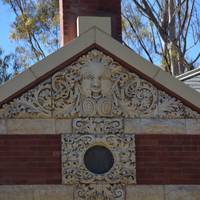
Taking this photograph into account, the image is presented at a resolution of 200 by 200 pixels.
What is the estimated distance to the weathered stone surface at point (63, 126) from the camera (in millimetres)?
10496

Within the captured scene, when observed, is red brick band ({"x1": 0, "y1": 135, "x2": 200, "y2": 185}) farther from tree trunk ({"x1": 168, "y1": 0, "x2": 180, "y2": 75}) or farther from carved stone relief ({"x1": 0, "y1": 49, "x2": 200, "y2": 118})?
tree trunk ({"x1": 168, "y1": 0, "x2": 180, "y2": 75})

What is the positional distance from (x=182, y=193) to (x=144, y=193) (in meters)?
0.57

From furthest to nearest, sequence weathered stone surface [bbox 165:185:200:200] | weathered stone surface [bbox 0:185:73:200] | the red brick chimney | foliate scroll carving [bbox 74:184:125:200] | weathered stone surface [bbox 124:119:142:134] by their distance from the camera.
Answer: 1. the red brick chimney
2. weathered stone surface [bbox 124:119:142:134]
3. weathered stone surface [bbox 165:185:200:200]
4. foliate scroll carving [bbox 74:184:125:200]
5. weathered stone surface [bbox 0:185:73:200]

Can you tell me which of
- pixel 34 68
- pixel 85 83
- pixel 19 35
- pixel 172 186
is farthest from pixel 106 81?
pixel 19 35

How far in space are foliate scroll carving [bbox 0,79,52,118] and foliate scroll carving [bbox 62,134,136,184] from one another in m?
0.51

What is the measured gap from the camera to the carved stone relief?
10.5 m

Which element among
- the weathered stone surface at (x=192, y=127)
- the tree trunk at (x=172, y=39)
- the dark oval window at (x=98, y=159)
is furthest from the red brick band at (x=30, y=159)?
the tree trunk at (x=172, y=39)

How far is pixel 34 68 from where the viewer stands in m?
10.5

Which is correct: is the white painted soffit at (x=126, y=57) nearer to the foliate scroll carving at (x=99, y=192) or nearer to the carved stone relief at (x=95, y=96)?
the carved stone relief at (x=95, y=96)

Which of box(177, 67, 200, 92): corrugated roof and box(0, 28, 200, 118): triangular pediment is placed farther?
box(177, 67, 200, 92): corrugated roof

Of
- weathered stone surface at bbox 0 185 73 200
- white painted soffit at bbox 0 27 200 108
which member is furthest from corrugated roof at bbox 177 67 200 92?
weathered stone surface at bbox 0 185 73 200

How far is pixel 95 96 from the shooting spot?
1072cm

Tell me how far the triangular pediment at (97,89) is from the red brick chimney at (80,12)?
1.31 m

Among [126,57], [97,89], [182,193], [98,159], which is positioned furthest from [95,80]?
[182,193]
